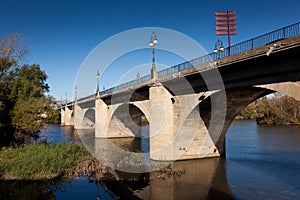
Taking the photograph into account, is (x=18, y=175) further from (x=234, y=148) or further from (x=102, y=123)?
(x=102, y=123)

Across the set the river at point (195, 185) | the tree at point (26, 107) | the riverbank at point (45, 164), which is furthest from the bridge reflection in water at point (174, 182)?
the tree at point (26, 107)

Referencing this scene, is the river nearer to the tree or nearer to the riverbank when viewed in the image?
the riverbank

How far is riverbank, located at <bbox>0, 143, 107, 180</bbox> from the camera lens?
16844mm

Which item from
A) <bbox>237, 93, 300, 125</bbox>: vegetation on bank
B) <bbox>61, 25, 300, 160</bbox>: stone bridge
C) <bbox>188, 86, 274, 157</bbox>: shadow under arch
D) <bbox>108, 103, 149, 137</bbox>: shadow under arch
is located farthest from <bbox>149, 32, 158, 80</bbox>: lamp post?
<bbox>237, 93, 300, 125</bbox>: vegetation on bank

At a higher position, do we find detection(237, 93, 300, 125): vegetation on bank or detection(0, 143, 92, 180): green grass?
detection(237, 93, 300, 125): vegetation on bank

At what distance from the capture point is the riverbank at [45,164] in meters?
16.8

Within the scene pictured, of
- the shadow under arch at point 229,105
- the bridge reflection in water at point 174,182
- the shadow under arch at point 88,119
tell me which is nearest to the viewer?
the bridge reflection in water at point 174,182

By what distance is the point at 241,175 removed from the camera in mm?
18469

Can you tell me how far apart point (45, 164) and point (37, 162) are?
20.9 inches

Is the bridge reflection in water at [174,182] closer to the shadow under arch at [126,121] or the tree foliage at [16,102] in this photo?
the tree foliage at [16,102]

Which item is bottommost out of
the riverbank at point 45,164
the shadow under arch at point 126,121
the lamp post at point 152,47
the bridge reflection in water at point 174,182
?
A: the bridge reflection in water at point 174,182

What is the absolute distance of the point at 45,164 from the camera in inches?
708

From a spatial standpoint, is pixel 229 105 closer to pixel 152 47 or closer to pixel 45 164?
pixel 152 47

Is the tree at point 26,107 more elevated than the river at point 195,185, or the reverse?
the tree at point 26,107
